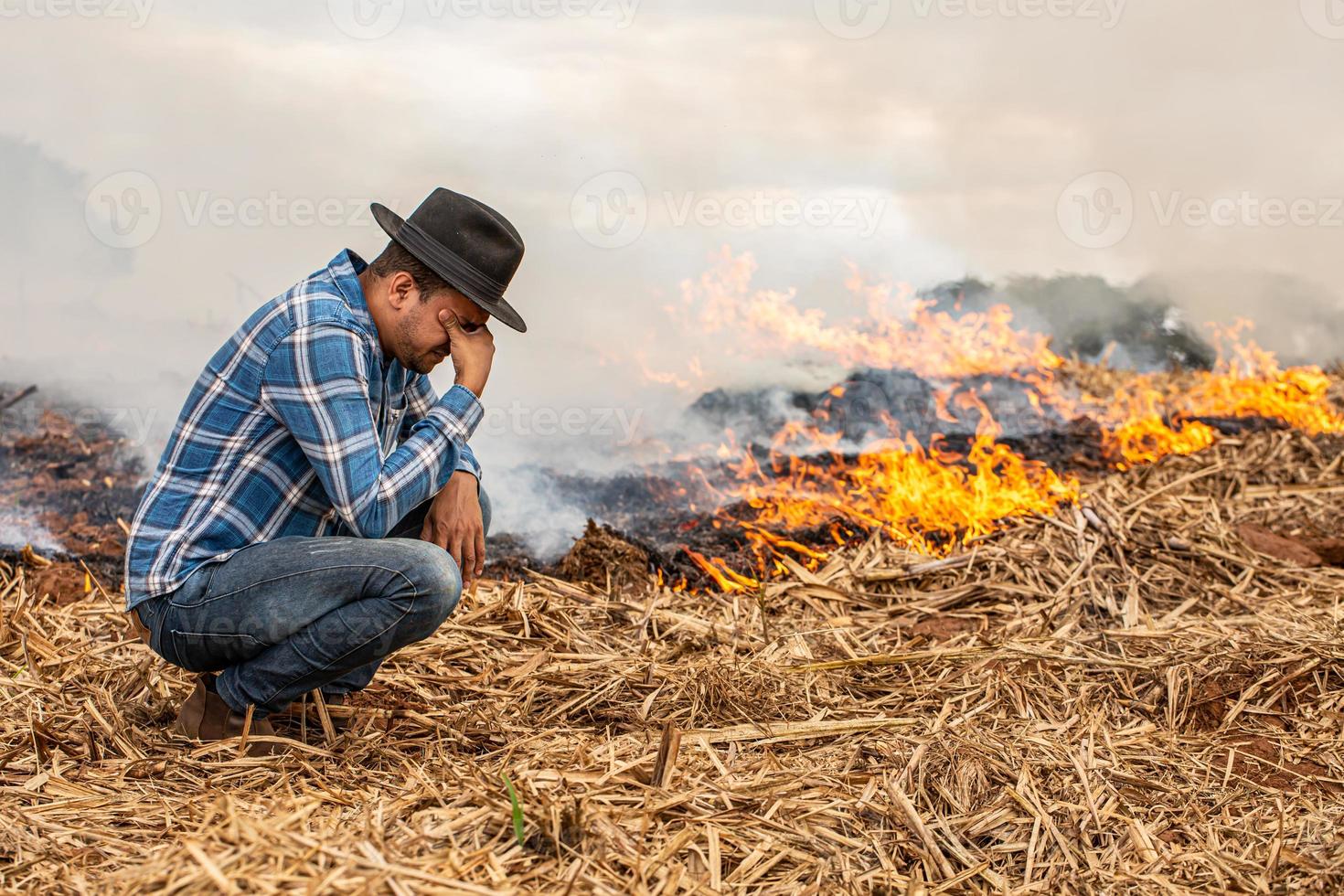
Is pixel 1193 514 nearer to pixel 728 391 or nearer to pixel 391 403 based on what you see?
pixel 728 391

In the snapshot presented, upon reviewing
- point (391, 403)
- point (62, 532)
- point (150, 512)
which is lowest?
point (62, 532)

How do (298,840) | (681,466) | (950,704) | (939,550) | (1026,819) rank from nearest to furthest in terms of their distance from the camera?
(298,840), (1026,819), (950,704), (939,550), (681,466)

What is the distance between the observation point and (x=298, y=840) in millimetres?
2498

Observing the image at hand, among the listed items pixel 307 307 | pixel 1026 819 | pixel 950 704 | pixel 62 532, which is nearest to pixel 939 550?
pixel 950 704

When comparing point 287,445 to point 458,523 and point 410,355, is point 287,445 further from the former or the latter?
point 458,523

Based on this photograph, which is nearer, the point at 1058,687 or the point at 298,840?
the point at 298,840

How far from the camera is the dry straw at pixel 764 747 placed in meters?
2.69

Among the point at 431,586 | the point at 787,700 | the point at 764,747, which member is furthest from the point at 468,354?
the point at 787,700

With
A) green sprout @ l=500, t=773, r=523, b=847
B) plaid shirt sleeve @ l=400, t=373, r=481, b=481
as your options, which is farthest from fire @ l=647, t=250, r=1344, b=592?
green sprout @ l=500, t=773, r=523, b=847

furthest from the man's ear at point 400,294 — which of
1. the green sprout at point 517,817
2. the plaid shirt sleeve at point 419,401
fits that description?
the green sprout at point 517,817

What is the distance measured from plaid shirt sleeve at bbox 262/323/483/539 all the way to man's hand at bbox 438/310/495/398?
0.93ft

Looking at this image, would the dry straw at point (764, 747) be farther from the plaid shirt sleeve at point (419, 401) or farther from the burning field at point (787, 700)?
the plaid shirt sleeve at point (419, 401)

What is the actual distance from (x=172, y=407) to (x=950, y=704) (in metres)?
6.48

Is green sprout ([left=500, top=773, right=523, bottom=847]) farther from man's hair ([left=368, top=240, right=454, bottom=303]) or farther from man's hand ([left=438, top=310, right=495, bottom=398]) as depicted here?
man's hair ([left=368, top=240, right=454, bottom=303])
